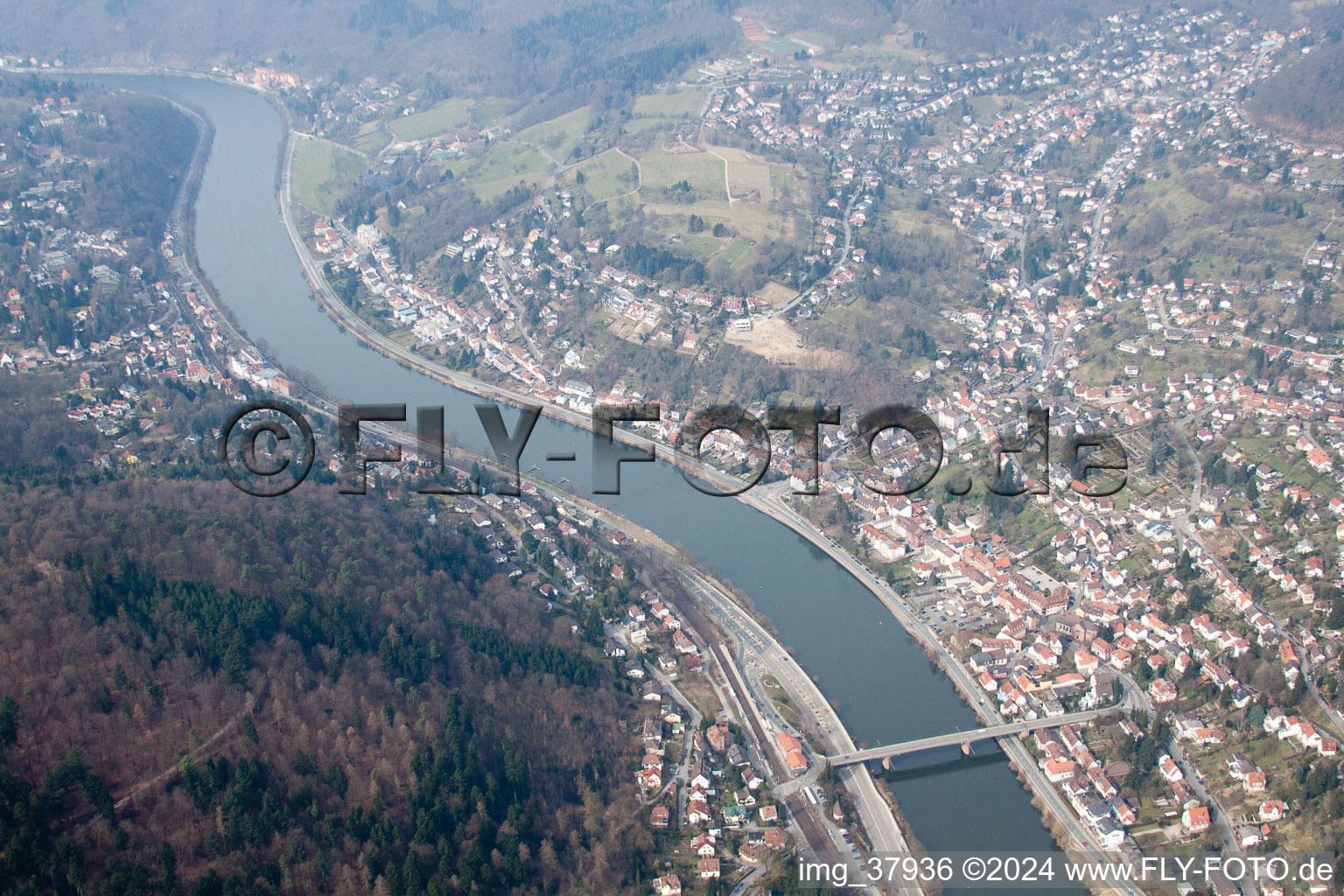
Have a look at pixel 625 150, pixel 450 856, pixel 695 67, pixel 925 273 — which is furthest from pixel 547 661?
pixel 695 67

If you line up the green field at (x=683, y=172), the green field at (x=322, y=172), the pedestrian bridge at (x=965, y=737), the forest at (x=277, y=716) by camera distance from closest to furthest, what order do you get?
the forest at (x=277, y=716) → the pedestrian bridge at (x=965, y=737) → the green field at (x=683, y=172) → the green field at (x=322, y=172)

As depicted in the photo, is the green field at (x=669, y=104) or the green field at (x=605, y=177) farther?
the green field at (x=669, y=104)

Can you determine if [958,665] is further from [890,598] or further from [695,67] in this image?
[695,67]

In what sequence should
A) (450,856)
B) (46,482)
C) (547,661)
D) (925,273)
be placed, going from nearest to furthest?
1. (450,856)
2. (547,661)
3. (46,482)
4. (925,273)

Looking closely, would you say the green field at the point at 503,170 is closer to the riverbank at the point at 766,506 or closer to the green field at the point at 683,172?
the green field at the point at 683,172

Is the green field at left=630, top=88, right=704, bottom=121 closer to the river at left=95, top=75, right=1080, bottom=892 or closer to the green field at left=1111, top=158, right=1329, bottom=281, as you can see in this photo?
the river at left=95, top=75, right=1080, bottom=892

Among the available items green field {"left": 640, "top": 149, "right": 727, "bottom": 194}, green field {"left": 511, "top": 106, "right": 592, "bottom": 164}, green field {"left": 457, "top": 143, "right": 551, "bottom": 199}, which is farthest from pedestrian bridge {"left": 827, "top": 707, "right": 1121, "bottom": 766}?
green field {"left": 511, "top": 106, "right": 592, "bottom": 164}

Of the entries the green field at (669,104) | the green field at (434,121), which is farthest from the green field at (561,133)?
the green field at (434,121)
